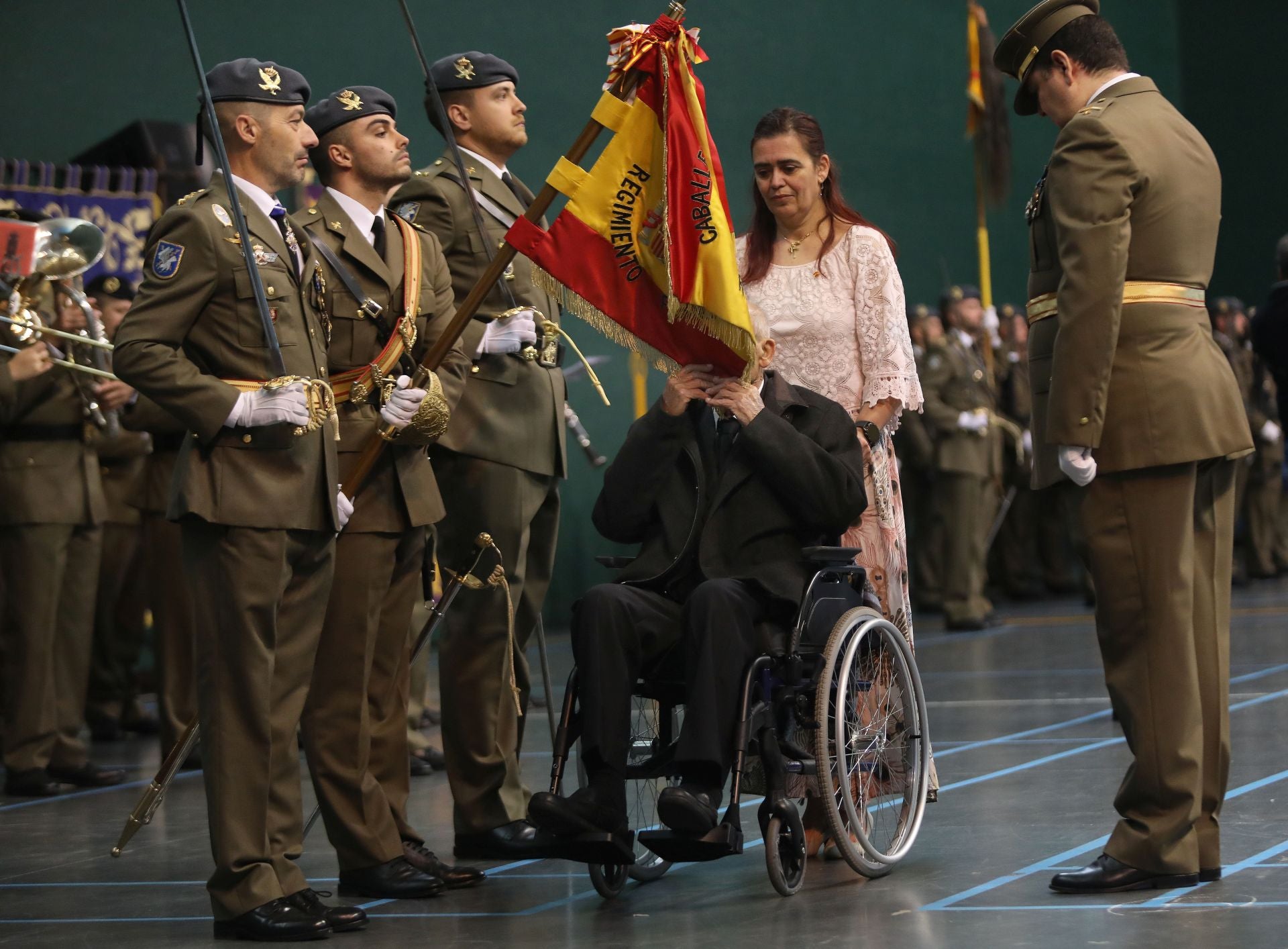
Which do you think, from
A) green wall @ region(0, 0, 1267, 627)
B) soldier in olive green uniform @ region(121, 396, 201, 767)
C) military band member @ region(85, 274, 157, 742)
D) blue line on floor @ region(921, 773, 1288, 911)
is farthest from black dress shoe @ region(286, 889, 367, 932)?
green wall @ region(0, 0, 1267, 627)

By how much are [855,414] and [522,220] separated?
0.94m

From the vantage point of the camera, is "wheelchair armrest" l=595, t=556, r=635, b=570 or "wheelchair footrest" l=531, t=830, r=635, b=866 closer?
"wheelchair footrest" l=531, t=830, r=635, b=866

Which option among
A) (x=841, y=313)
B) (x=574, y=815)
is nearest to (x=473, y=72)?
(x=841, y=313)

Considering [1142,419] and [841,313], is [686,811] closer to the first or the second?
[1142,419]

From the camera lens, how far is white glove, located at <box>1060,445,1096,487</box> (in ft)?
11.6

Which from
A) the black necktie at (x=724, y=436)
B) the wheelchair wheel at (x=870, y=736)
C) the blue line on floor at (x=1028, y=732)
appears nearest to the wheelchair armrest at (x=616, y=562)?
the black necktie at (x=724, y=436)

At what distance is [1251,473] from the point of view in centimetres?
1197

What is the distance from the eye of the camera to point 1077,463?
352 centimetres

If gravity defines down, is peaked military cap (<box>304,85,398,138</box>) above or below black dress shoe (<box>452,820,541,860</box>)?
above

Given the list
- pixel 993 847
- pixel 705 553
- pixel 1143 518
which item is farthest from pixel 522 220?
pixel 993 847

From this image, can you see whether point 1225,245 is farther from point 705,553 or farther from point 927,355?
point 705,553

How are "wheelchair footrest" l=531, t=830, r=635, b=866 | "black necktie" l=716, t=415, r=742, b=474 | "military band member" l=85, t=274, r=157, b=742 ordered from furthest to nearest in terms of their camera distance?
"military band member" l=85, t=274, r=157, b=742 < "black necktie" l=716, t=415, r=742, b=474 < "wheelchair footrest" l=531, t=830, r=635, b=866

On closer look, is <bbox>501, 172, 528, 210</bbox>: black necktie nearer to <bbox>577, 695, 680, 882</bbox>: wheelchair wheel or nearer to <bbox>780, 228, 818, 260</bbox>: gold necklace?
<bbox>780, 228, 818, 260</bbox>: gold necklace

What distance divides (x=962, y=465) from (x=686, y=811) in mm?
6962
